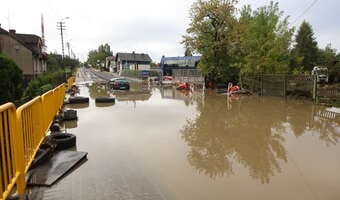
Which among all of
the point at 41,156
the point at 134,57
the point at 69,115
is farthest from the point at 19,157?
the point at 134,57

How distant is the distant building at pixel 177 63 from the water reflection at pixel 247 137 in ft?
133

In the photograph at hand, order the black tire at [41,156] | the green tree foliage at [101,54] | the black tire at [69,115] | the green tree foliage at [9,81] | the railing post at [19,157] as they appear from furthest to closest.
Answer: the green tree foliage at [101,54]
the green tree foliage at [9,81]
the black tire at [69,115]
the black tire at [41,156]
the railing post at [19,157]

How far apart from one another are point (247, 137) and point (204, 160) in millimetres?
2579

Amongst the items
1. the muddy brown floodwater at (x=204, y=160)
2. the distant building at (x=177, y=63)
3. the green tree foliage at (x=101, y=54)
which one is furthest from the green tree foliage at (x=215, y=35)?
the green tree foliage at (x=101, y=54)

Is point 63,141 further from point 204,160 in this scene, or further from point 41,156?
point 204,160

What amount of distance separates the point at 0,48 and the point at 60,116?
973 inches

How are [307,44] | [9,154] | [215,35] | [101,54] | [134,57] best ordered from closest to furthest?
[9,154], [215,35], [307,44], [134,57], [101,54]

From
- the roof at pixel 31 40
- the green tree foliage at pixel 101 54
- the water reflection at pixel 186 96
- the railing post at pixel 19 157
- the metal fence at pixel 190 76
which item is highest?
the green tree foliage at pixel 101 54

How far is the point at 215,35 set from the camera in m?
27.8

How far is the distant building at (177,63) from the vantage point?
174 feet

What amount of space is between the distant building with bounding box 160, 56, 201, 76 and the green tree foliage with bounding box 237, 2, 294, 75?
99.3ft

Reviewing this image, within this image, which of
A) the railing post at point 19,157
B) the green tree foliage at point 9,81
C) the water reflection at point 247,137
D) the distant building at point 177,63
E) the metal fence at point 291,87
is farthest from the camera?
the distant building at point 177,63

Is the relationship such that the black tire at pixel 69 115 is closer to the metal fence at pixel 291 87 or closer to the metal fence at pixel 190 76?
the metal fence at pixel 291 87

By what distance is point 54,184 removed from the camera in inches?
180
